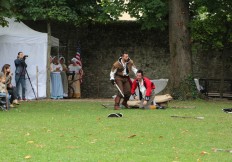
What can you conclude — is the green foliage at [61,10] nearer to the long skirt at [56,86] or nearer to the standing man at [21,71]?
the long skirt at [56,86]

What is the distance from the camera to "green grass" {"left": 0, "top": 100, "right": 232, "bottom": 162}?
1025cm

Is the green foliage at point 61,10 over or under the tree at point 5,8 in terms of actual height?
over

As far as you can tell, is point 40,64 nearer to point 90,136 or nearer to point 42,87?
point 42,87

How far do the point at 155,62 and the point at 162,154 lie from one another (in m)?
23.4

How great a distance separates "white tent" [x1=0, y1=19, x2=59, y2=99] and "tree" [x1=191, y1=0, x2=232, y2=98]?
21.4 feet

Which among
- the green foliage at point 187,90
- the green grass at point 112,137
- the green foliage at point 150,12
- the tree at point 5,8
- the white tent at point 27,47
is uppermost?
the green foliage at point 150,12

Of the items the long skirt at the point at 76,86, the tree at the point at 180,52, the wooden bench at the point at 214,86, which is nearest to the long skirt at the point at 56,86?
the long skirt at the point at 76,86

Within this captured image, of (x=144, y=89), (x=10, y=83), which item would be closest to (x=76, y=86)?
(x=10, y=83)

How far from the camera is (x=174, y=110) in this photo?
20.7 meters

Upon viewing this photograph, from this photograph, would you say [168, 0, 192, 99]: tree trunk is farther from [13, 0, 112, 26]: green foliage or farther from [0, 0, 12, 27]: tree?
[0, 0, 12, 27]: tree

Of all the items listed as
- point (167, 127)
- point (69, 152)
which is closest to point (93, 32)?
point (167, 127)

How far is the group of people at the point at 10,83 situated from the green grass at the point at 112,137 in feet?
4.28

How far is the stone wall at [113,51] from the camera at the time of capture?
109 ft

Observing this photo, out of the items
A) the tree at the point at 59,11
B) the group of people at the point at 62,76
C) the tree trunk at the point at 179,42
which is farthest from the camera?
the tree at the point at 59,11
